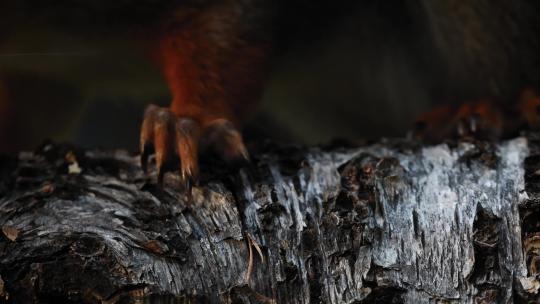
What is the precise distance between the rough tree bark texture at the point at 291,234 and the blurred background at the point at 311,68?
48cm

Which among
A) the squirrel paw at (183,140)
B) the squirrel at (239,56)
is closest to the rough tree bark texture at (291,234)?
the squirrel paw at (183,140)

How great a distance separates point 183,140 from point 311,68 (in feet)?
4.28

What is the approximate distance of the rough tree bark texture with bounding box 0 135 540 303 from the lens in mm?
1523

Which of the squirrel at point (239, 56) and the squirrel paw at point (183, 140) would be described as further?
the squirrel at point (239, 56)

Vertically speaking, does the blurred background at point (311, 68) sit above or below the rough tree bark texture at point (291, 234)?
above

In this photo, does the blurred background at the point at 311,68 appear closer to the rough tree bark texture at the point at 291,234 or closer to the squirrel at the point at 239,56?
the squirrel at the point at 239,56

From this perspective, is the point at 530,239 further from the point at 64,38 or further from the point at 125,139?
the point at 64,38

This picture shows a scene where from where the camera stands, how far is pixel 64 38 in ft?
8.02

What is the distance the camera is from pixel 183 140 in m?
2.02

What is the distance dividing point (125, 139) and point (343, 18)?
1.10 metres

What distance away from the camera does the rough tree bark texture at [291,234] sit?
152 centimetres

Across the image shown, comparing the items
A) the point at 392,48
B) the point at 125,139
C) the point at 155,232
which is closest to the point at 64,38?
the point at 125,139

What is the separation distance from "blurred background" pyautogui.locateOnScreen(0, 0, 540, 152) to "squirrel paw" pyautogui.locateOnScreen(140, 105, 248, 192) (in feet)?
0.53

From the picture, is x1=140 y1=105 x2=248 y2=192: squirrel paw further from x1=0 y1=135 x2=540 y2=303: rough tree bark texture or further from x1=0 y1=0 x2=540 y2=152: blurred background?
x1=0 y1=0 x2=540 y2=152: blurred background
